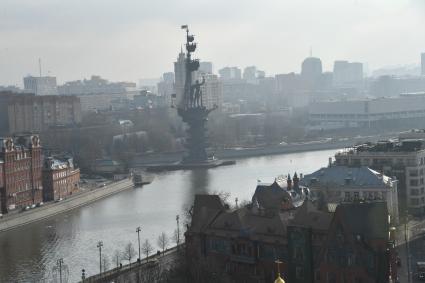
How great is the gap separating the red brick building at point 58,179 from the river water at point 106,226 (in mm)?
1835

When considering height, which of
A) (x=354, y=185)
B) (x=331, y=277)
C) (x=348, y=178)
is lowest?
(x=331, y=277)

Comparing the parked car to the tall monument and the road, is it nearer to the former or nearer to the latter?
the road

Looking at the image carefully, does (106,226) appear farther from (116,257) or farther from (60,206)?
(116,257)

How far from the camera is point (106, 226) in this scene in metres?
28.6

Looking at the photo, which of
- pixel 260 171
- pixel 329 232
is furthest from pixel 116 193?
pixel 329 232

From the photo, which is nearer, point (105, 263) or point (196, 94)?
point (105, 263)

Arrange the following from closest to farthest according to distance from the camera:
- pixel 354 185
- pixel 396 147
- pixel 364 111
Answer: pixel 354 185 → pixel 396 147 → pixel 364 111

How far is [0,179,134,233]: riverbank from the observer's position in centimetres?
2994

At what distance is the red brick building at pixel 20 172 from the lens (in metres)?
32.8

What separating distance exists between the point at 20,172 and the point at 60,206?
206 cm

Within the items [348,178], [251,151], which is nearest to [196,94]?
[251,151]

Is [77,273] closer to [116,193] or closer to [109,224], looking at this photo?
[109,224]

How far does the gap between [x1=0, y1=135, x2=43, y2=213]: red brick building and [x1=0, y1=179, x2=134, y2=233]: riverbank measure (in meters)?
1.27

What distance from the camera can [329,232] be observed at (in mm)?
16422
